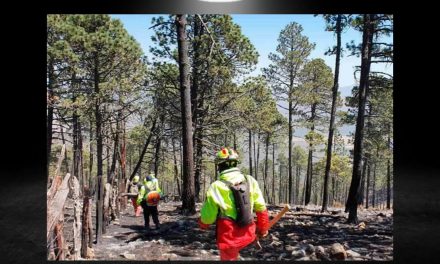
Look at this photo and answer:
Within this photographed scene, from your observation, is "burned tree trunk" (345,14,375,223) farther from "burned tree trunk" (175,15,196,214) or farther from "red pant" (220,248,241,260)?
"burned tree trunk" (175,15,196,214)

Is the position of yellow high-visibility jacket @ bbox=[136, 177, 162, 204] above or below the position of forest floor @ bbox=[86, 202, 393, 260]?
above

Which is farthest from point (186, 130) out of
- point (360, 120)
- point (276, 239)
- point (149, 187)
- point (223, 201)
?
point (360, 120)

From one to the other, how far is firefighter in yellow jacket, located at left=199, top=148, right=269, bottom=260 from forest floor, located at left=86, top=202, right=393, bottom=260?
→ 1.73 ft

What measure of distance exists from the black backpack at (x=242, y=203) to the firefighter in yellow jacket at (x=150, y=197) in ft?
3.40

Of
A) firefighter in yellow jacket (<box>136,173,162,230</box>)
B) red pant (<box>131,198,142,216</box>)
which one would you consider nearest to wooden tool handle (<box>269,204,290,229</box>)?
firefighter in yellow jacket (<box>136,173,162,230</box>)

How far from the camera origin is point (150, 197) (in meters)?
4.64

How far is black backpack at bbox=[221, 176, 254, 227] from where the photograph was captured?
12.4 ft

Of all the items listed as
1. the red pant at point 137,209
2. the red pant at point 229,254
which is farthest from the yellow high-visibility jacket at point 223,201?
the red pant at point 137,209

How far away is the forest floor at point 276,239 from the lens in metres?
4.51
